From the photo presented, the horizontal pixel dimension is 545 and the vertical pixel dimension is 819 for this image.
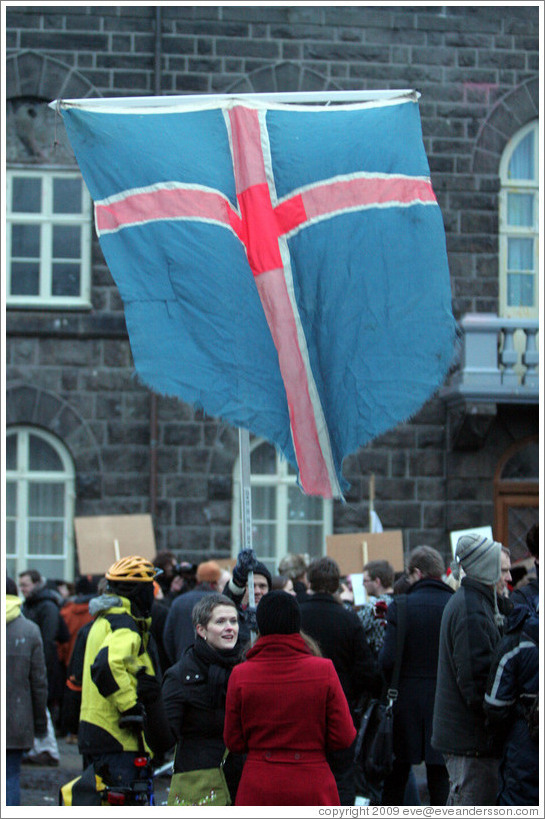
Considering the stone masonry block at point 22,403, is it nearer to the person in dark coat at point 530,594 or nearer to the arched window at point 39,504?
the arched window at point 39,504

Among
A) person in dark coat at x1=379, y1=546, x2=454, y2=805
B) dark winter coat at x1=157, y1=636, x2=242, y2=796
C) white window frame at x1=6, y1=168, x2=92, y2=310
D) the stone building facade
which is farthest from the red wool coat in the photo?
white window frame at x1=6, y1=168, x2=92, y2=310

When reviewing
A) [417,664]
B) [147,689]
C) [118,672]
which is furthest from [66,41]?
[147,689]

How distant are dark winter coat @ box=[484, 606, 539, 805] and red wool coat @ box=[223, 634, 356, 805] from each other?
785 millimetres

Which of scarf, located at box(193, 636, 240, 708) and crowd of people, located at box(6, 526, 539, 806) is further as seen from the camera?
scarf, located at box(193, 636, 240, 708)

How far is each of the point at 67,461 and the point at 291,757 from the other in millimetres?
11517

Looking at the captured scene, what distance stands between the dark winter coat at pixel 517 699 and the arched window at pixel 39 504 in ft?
36.2

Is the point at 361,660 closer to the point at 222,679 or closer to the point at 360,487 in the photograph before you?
the point at 222,679

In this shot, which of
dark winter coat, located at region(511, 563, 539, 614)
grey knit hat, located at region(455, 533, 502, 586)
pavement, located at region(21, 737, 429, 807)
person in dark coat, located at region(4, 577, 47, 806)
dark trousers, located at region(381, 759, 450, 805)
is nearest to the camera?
dark winter coat, located at region(511, 563, 539, 614)

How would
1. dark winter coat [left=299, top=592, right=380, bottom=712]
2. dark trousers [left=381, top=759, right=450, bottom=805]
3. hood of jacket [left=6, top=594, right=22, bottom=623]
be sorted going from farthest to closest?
hood of jacket [left=6, top=594, right=22, bottom=623] → dark trousers [left=381, top=759, right=450, bottom=805] → dark winter coat [left=299, top=592, right=380, bottom=712]

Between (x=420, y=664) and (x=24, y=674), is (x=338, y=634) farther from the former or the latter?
(x=24, y=674)

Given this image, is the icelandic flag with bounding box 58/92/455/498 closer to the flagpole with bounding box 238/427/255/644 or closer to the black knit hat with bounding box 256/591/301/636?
the flagpole with bounding box 238/427/255/644

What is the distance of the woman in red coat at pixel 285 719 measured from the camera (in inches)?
175

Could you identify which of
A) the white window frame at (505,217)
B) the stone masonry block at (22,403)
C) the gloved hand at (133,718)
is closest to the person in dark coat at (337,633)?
the gloved hand at (133,718)

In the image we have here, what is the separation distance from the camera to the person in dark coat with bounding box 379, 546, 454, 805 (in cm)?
700
